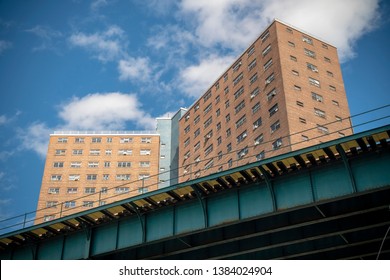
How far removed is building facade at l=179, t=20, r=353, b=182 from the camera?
66.2 meters

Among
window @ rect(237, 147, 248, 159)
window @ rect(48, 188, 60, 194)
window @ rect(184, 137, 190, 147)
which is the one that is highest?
window @ rect(184, 137, 190, 147)

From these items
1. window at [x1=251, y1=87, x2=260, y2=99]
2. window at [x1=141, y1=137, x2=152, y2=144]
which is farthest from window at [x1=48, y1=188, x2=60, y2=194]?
window at [x1=251, y1=87, x2=260, y2=99]

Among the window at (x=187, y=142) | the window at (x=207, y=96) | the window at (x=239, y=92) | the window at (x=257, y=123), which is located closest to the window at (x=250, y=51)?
the window at (x=239, y=92)

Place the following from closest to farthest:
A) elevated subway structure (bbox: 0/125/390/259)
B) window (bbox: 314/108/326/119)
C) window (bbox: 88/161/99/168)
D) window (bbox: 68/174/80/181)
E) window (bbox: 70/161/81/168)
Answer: elevated subway structure (bbox: 0/125/390/259) < window (bbox: 314/108/326/119) < window (bbox: 68/174/80/181) < window (bbox: 70/161/81/168) < window (bbox: 88/161/99/168)

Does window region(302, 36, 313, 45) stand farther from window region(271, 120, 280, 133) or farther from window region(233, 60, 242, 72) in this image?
window region(271, 120, 280, 133)

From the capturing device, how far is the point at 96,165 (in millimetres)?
111438

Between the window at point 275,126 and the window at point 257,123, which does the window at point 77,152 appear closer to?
the window at point 257,123

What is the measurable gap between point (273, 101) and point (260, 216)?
44.1m

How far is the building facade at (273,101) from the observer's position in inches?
2606

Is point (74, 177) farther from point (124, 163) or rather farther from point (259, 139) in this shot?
point (259, 139)

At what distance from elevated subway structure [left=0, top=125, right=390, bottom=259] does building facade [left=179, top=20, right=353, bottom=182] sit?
30.7 meters

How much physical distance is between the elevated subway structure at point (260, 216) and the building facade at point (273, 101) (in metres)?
30.7
